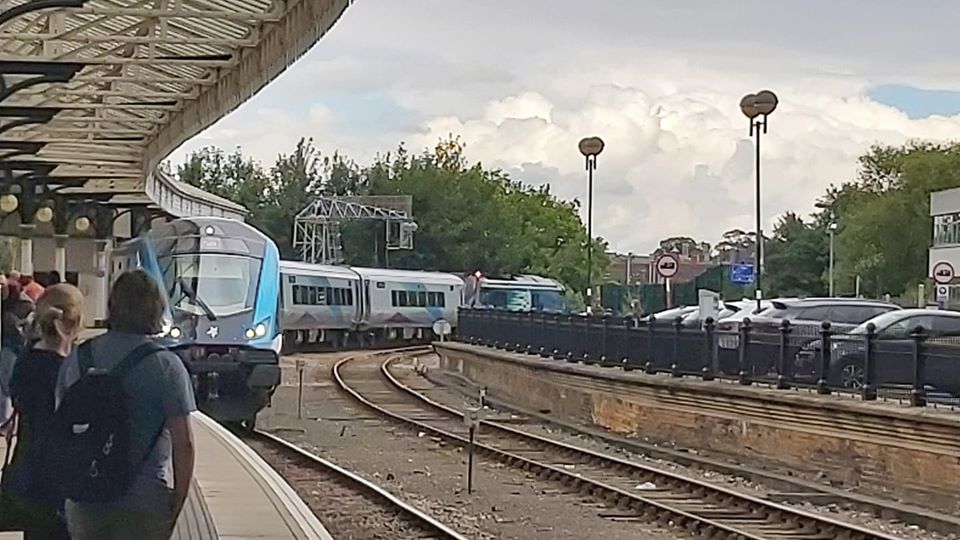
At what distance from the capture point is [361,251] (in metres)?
98.0

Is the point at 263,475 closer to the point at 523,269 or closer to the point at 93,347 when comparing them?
the point at 93,347

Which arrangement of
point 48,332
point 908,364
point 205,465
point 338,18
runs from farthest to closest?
1. point 908,364
2. point 205,465
3. point 338,18
4. point 48,332

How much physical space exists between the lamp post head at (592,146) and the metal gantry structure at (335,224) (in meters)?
47.2

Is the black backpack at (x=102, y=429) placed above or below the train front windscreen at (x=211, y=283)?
below

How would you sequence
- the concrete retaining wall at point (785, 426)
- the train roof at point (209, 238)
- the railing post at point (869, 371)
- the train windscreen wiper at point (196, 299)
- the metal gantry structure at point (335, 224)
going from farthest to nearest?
1. the metal gantry structure at point (335, 224)
2. the train roof at point (209, 238)
3. the train windscreen wiper at point (196, 299)
4. the railing post at point (869, 371)
5. the concrete retaining wall at point (785, 426)

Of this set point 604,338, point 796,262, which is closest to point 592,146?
point 604,338

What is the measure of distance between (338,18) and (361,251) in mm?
81818

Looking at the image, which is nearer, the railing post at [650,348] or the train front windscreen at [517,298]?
the railing post at [650,348]

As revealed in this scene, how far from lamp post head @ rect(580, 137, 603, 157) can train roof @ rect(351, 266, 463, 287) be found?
25576 millimetres

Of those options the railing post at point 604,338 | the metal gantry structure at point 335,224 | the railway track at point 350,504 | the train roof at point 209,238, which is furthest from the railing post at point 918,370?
the metal gantry structure at point 335,224

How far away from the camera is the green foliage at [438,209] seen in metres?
95.5

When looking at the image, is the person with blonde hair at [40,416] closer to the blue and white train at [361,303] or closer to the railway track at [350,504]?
the railway track at [350,504]

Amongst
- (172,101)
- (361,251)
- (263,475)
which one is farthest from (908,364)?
(361,251)

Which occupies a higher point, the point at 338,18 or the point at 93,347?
the point at 338,18
